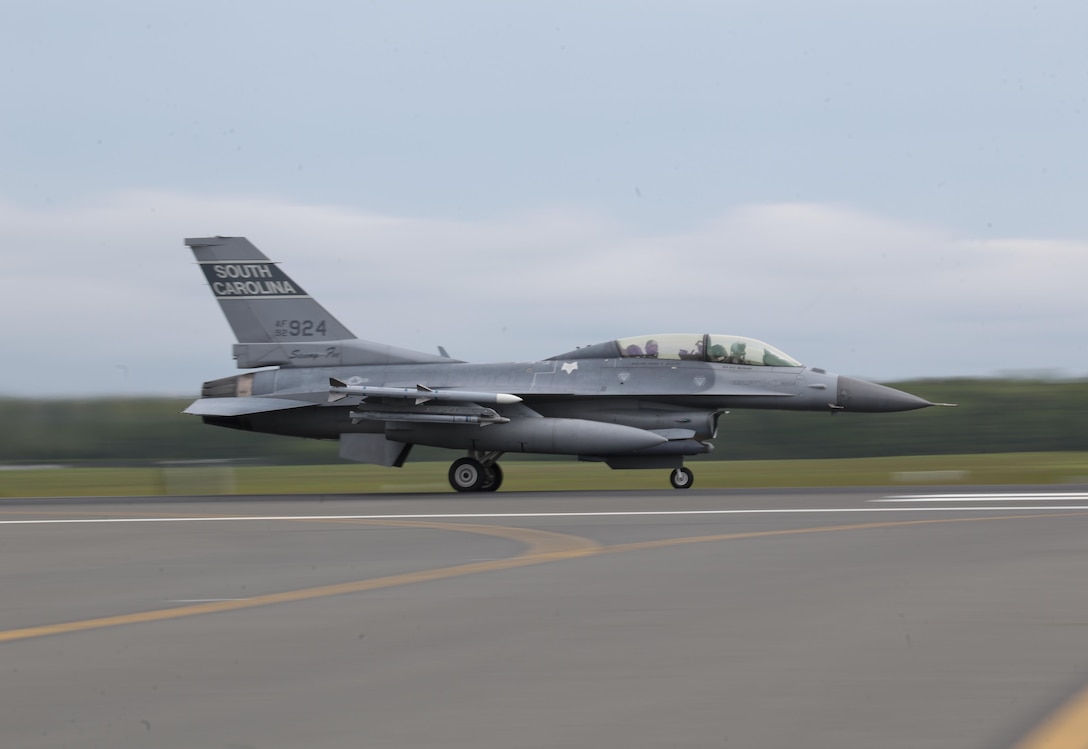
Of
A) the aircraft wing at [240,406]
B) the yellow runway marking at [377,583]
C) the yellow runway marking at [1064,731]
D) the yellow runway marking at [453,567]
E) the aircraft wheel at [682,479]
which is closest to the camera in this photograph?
the yellow runway marking at [1064,731]

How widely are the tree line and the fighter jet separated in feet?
34.8

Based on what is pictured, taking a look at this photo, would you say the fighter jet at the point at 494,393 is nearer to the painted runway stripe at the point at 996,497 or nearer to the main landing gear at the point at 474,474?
the main landing gear at the point at 474,474

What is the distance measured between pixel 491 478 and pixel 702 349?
4.51 metres

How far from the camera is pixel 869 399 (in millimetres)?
23047

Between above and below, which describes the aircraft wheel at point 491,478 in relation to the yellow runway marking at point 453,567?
below

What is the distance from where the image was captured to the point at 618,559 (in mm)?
10883

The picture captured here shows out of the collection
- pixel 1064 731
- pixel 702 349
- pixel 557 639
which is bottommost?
pixel 557 639

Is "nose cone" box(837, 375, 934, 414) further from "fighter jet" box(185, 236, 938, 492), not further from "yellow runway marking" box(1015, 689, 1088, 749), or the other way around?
"yellow runway marking" box(1015, 689, 1088, 749)

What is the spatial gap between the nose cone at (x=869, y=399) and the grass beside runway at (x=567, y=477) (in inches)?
56.9

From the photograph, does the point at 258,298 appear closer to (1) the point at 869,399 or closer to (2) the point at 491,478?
(2) the point at 491,478

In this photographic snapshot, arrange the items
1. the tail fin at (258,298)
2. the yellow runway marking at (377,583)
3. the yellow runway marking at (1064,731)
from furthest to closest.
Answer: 1. the tail fin at (258,298)
2. the yellow runway marking at (377,583)
3. the yellow runway marking at (1064,731)

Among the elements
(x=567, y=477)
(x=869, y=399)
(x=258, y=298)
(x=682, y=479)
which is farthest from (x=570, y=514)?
(x=567, y=477)

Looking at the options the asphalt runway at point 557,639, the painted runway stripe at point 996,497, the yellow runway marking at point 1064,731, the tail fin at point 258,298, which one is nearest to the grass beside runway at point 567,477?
the tail fin at point 258,298

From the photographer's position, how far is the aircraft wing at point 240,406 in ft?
78.8
